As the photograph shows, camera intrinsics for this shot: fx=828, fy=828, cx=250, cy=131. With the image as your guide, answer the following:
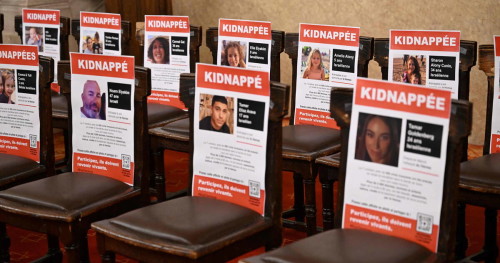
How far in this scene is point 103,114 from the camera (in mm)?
3146

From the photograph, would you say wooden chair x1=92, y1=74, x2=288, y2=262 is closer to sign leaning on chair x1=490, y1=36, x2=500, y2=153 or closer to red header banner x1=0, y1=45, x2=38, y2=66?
red header banner x1=0, y1=45, x2=38, y2=66

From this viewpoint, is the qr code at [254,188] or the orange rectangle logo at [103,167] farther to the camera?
the orange rectangle logo at [103,167]

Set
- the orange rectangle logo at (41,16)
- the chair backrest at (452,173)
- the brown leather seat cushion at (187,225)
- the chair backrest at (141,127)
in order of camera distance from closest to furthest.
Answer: the chair backrest at (452,173) < the brown leather seat cushion at (187,225) < the chair backrest at (141,127) < the orange rectangle logo at (41,16)

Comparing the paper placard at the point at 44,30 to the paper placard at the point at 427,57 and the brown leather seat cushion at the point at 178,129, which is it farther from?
the paper placard at the point at 427,57

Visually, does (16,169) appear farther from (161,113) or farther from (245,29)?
(245,29)

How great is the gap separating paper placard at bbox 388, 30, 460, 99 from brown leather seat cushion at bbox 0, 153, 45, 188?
1608 mm

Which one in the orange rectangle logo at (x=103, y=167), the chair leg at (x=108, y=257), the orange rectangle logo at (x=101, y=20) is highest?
the orange rectangle logo at (x=101, y=20)

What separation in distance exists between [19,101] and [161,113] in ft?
3.01

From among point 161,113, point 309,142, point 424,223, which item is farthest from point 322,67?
point 424,223

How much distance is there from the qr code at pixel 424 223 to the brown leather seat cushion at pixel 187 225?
0.55 meters

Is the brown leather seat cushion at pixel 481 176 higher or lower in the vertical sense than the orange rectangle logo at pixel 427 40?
lower

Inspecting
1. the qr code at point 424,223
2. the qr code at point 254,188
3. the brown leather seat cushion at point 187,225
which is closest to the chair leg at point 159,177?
the brown leather seat cushion at point 187,225

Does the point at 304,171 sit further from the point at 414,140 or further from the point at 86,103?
the point at 414,140

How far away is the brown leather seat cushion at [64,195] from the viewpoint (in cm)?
291
